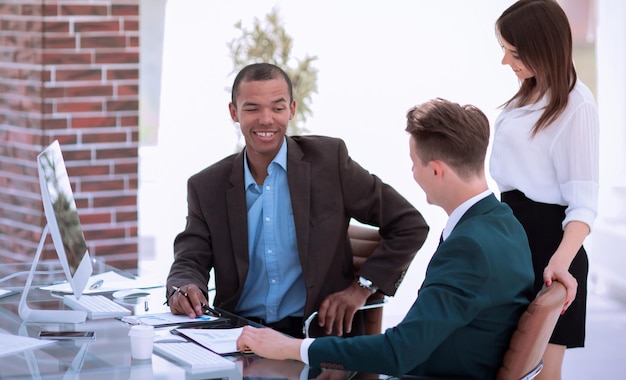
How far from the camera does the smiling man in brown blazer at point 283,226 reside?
107 inches

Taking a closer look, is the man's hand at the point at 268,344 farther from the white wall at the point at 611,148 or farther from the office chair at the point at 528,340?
the white wall at the point at 611,148

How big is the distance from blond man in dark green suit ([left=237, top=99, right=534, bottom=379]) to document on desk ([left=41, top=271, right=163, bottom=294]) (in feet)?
3.21

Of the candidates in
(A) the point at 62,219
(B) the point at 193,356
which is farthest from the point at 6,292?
(B) the point at 193,356

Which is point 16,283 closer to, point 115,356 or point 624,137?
point 115,356

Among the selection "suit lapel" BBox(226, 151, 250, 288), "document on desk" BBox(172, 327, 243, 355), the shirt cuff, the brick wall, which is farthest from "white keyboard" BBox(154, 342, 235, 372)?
the brick wall

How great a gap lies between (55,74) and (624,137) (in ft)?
13.4

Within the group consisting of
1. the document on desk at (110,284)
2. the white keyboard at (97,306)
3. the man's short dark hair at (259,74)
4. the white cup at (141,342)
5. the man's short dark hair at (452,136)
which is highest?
the man's short dark hair at (259,74)

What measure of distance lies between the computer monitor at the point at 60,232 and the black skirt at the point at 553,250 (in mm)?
1270

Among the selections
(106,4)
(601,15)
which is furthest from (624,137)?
(106,4)

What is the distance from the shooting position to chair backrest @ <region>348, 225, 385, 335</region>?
9.59 ft

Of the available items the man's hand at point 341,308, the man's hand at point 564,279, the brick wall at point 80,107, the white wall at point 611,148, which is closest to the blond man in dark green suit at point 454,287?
the man's hand at point 564,279

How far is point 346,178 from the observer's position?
9.22 feet

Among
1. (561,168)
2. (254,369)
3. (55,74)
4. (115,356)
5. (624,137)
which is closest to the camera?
(254,369)

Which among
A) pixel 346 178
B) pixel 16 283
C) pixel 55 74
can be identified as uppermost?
pixel 55 74
